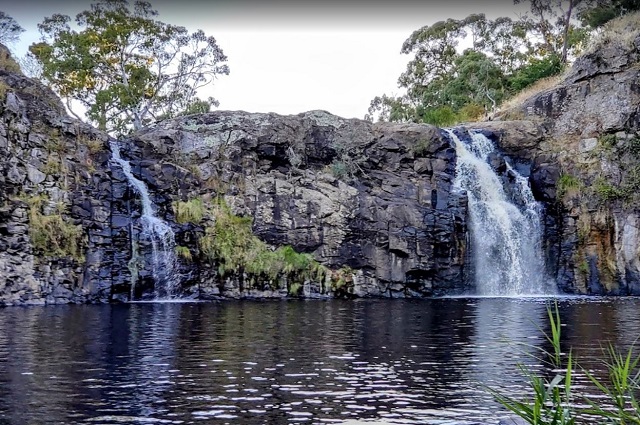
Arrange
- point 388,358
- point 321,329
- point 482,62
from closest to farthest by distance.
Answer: point 388,358 < point 321,329 < point 482,62

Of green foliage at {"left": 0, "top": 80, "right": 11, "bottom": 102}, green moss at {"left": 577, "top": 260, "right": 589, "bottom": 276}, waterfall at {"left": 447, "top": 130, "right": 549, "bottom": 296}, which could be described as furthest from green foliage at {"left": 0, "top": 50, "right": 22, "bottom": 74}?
green moss at {"left": 577, "top": 260, "right": 589, "bottom": 276}

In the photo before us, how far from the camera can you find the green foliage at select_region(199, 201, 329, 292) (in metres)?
41.6

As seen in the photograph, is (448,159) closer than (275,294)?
No

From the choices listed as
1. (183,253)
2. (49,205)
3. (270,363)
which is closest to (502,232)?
(183,253)

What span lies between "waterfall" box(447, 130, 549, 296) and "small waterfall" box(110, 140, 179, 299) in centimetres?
1830

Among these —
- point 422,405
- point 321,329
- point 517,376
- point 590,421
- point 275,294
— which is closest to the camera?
point 590,421

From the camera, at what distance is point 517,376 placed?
15.2 metres

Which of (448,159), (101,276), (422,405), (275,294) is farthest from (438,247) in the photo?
(422,405)

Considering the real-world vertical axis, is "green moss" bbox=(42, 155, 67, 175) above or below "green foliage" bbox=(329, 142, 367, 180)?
below

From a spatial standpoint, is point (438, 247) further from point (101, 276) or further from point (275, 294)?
point (101, 276)

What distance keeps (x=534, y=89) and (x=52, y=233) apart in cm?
4018

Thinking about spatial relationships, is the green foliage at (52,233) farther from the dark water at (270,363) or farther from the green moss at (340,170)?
the green moss at (340,170)

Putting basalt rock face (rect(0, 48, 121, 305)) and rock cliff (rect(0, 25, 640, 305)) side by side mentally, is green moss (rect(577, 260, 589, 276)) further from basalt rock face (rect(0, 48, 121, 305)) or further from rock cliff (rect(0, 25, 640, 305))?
basalt rock face (rect(0, 48, 121, 305))

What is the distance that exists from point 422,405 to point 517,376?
12.1ft
